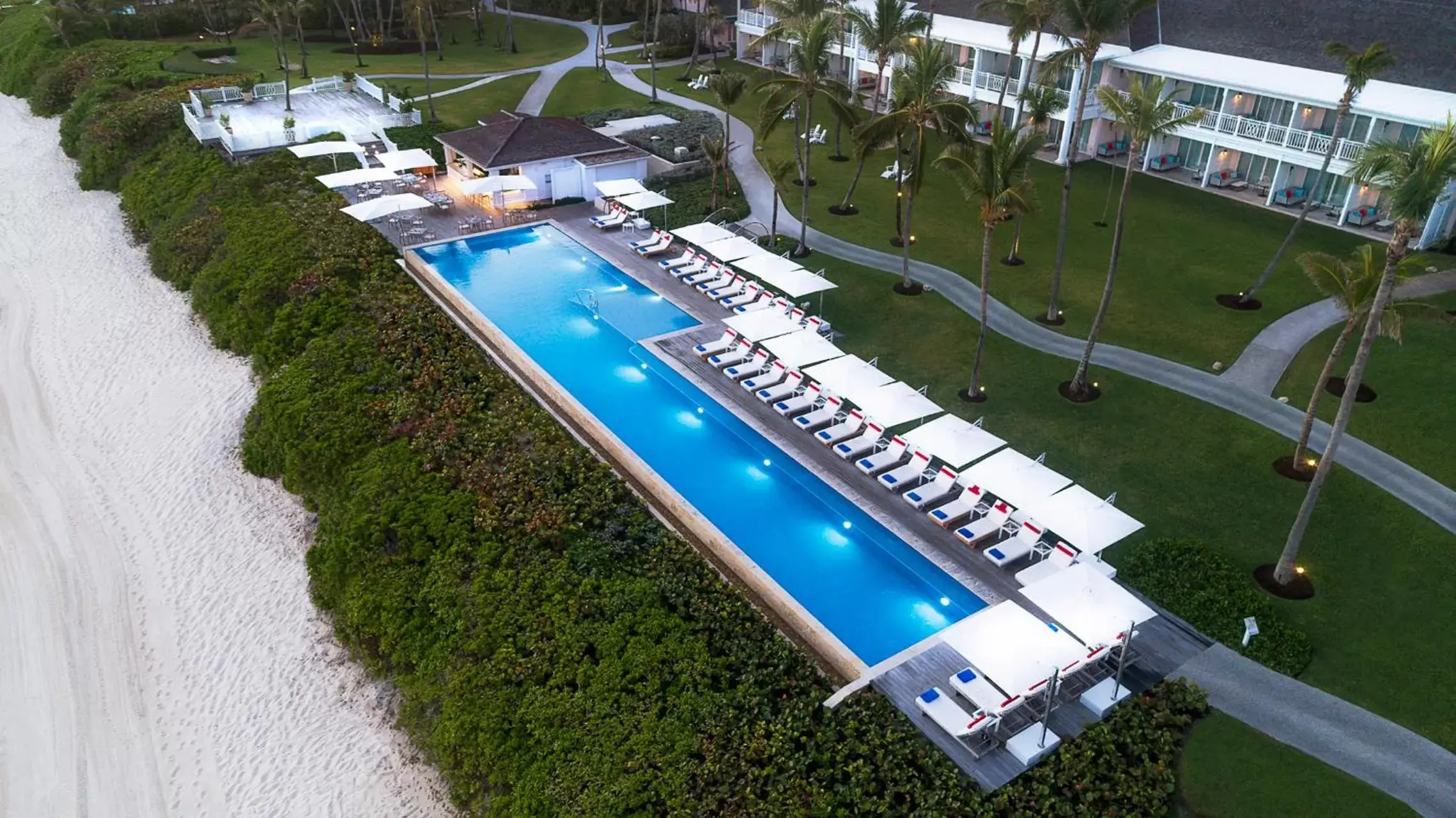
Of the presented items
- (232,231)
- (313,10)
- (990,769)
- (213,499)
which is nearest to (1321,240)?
(990,769)

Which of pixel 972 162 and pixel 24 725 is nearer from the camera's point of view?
pixel 24 725

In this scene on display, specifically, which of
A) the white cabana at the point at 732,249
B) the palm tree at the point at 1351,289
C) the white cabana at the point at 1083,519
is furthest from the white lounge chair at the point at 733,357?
the palm tree at the point at 1351,289

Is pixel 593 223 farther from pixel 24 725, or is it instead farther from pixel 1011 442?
pixel 24 725

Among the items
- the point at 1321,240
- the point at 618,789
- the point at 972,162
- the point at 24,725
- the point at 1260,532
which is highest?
the point at 972,162

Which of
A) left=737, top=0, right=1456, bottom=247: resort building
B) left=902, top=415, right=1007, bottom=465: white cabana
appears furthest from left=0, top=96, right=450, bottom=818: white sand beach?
left=737, top=0, right=1456, bottom=247: resort building

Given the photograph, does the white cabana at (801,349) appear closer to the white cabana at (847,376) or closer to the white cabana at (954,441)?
the white cabana at (847,376)

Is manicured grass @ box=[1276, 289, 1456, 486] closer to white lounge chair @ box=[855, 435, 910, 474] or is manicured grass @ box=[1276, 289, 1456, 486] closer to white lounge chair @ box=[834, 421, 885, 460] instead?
white lounge chair @ box=[855, 435, 910, 474]
